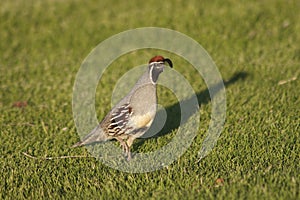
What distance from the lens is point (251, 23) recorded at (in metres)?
11.8

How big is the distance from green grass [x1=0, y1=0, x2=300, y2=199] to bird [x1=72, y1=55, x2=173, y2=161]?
29 centimetres

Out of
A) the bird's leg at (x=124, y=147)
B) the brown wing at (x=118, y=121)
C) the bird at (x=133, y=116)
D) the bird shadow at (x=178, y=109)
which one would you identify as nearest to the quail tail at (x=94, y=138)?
the bird at (x=133, y=116)

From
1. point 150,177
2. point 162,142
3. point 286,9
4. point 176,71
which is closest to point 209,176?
point 150,177

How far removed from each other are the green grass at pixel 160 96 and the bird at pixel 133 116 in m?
0.29

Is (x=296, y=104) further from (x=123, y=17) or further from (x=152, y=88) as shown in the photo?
(x=123, y=17)

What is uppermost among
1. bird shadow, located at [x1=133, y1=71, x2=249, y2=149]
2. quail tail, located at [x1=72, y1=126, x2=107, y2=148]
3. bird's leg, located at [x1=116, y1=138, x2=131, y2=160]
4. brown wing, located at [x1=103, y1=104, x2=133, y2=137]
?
brown wing, located at [x1=103, y1=104, x2=133, y2=137]

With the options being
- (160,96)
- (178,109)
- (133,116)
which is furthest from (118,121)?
(160,96)

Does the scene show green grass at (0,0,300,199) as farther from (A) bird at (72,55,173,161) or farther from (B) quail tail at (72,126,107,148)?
(A) bird at (72,55,173,161)

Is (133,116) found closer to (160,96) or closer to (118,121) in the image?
(118,121)

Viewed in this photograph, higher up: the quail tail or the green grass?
the quail tail

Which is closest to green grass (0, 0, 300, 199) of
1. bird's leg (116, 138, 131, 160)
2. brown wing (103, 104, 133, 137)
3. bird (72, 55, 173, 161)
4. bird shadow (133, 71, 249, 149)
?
bird shadow (133, 71, 249, 149)

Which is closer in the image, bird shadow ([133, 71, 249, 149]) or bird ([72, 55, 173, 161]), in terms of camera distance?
bird ([72, 55, 173, 161])

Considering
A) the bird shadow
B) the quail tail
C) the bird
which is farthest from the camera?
the bird shadow

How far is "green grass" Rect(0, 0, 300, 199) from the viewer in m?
5.79
